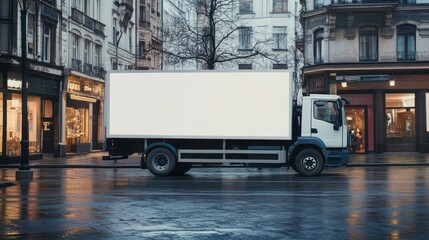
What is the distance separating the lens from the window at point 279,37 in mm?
64000

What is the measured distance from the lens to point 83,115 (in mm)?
41812

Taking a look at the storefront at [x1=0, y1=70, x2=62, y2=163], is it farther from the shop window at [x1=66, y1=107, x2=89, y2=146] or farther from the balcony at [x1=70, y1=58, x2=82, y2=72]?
the balcony at [x1=70, y1=58, x2=82, y2=72]

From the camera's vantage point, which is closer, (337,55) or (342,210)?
(342,210)

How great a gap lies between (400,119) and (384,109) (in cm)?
113

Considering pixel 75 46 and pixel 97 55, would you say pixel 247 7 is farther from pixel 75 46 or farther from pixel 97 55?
pixel 75 46

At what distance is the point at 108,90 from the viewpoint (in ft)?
71.3

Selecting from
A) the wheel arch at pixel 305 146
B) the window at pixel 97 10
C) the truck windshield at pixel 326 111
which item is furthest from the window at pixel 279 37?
the wheel arch at pixel 305 146

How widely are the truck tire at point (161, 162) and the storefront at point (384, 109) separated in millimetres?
17418

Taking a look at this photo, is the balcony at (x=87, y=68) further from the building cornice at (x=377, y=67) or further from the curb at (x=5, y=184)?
the curb at (x=5, y=184)

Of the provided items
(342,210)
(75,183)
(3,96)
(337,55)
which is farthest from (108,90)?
(337,55)

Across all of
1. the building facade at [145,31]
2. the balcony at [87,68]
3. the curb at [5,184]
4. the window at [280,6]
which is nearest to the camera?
the curb at [5,184]

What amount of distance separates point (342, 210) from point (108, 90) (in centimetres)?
1205

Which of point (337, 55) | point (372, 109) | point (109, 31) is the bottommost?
point (372, 109)

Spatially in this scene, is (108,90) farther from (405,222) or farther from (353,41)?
(353,41)
